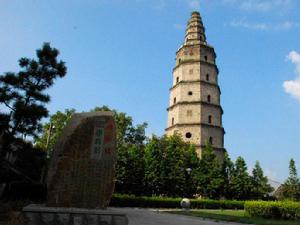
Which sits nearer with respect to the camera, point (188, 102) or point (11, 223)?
point (11, 223)

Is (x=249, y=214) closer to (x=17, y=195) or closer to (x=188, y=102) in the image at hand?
(x=17, y=195)

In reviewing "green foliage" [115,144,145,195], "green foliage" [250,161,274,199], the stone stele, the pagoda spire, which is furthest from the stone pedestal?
the pagoda spire

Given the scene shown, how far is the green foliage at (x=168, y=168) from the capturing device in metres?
30.0

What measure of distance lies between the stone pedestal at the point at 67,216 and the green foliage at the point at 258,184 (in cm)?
2908

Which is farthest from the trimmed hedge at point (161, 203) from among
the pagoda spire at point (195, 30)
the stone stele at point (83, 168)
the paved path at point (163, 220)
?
the pagoda spire at point (195, 30)

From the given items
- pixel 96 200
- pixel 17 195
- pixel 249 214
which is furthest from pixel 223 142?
pixel 96 200

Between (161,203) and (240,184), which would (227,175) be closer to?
(240,184)

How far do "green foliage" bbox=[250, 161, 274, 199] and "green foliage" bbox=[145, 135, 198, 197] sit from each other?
21.8 feet

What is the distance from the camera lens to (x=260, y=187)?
34688 millimetres

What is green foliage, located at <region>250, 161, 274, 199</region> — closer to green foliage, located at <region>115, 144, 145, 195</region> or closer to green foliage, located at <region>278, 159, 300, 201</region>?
green foliage, located at <region>278, 159, 300, 201</region>

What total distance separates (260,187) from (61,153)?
3037cm

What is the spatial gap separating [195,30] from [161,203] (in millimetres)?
22928

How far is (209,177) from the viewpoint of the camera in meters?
32.1

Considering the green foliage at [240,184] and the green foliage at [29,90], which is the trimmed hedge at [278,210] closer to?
the green foliage at [29,90]
